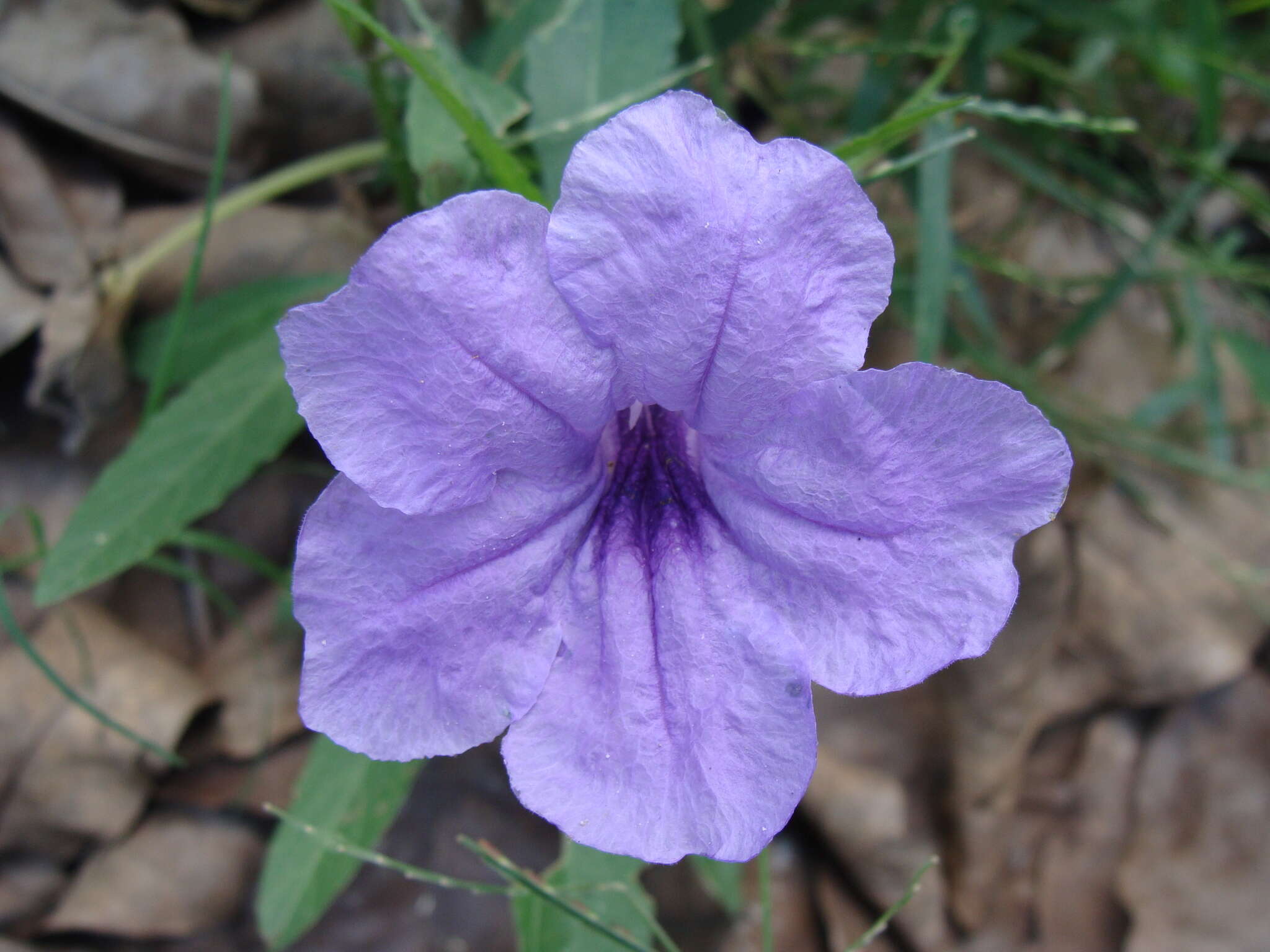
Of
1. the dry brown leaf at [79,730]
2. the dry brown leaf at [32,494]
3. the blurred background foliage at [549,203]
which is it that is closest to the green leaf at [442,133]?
the blurred background foliage at [549,203]

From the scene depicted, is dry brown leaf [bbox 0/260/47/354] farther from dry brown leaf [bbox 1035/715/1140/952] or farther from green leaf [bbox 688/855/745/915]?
dry brown leaf [bbox 1035/715/1140/952]

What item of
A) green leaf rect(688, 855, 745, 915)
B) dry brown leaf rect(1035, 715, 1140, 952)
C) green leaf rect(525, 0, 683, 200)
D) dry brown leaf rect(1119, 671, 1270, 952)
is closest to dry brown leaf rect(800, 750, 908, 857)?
green leaf rect(688, 855, 745, 915)

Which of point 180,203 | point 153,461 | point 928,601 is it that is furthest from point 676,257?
point 180,203

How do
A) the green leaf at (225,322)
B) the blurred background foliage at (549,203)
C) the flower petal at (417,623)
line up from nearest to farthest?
the flower petal at (417,623)
the blurred background foliage at (549,203)
the green leaf at (225,322)

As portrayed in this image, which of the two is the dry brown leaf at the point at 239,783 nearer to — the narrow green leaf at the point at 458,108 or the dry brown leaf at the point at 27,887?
the dry brown leaf at the point at 27,887

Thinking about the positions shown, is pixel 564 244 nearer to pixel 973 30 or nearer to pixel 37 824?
pixel 973 30
